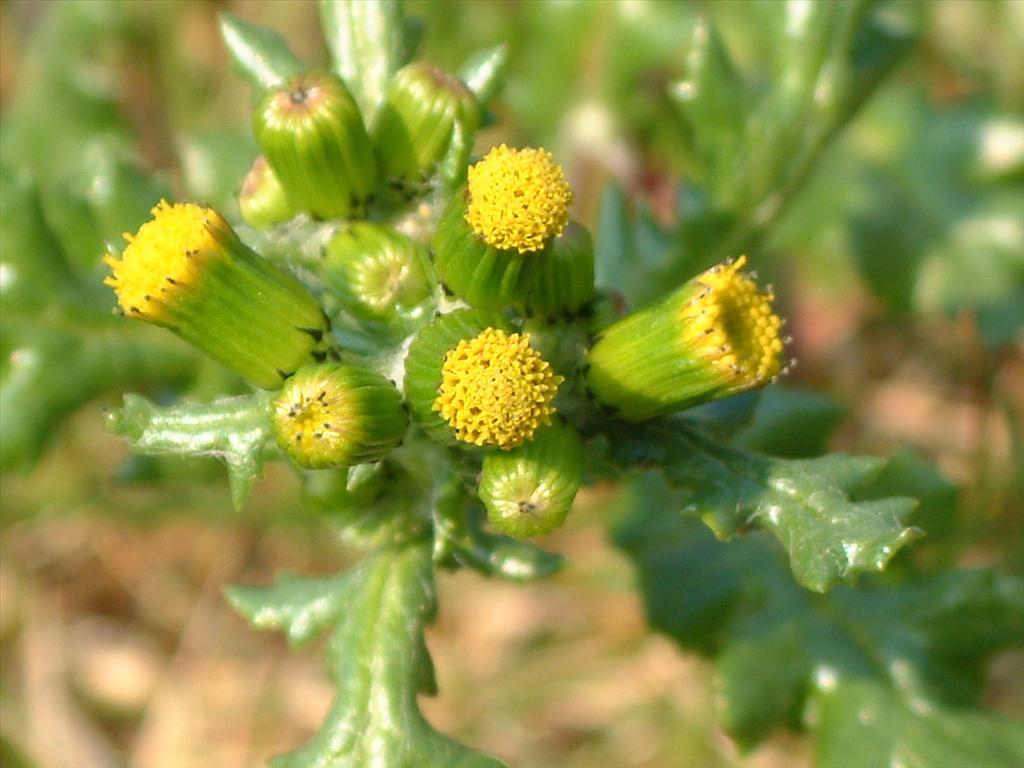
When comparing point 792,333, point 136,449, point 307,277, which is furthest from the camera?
point 792,333

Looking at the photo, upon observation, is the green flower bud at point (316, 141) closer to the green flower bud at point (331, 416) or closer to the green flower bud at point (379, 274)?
the green flower bud at point (379, 274)

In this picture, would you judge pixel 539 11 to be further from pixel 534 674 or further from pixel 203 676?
pixel 203 676

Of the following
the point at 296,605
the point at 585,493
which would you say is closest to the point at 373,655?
the point at 296,605

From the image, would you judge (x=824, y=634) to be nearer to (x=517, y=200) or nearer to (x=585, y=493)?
(x=585, y=493)

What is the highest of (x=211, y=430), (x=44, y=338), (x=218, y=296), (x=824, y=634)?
(x=218, y=296)

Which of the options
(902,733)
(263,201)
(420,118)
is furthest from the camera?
(902,733)

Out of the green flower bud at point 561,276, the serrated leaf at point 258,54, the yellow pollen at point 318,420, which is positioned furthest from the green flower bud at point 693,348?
the serrated leaf at point 258,54

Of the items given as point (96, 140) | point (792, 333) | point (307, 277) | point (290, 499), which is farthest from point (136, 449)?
point (792, 333)
